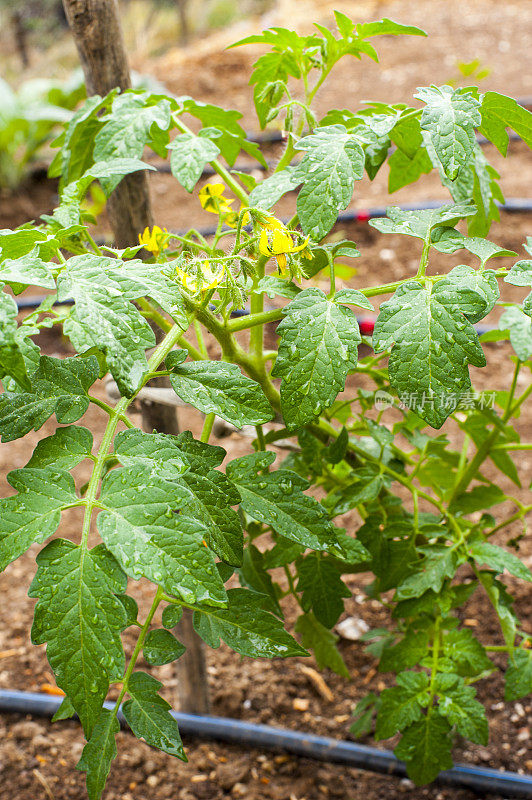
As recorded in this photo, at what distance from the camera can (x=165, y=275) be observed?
2.49 feet

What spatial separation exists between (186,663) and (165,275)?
0.90 metres

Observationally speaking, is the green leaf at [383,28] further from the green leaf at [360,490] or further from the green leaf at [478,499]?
the green leaf at [478,499]

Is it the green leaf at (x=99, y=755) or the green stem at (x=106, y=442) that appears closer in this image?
the green stem at (x=106, y=442)

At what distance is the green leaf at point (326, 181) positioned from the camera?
2.55ft

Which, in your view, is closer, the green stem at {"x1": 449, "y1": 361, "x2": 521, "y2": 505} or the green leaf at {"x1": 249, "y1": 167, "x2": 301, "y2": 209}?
the green leaf at {"x1": 249, "y1": 167, "x2": 301, "y2": 209}

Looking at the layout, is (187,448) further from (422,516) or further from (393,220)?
(422,516)

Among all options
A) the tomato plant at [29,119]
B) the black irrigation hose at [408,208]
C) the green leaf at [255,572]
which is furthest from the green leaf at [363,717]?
the tomato plant at [29,119]

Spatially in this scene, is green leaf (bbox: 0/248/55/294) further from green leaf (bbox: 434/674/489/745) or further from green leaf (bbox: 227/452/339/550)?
green leaf (bbox: 434/674/489/745)

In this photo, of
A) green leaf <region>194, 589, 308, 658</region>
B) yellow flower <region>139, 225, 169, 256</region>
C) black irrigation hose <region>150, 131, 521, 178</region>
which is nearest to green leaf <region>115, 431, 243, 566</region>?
green leaf <region>194, 589, 308, 658</region>

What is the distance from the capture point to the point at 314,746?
1403 millimetres

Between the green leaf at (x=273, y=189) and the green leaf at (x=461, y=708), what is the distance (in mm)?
723

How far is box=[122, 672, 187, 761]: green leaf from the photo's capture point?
0.84 metres

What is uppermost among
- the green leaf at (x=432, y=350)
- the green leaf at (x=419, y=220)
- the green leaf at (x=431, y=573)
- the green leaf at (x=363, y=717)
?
the green leaf at (x=419, y=220)

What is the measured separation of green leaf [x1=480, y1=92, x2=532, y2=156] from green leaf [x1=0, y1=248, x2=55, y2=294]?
52cm
